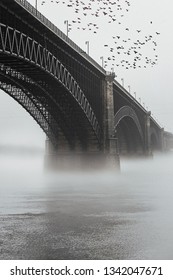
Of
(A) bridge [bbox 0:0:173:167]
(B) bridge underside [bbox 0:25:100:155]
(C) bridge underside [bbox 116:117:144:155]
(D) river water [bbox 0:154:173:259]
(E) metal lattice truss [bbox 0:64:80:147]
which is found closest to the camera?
(D) river water [bbox 0:154:173:259]

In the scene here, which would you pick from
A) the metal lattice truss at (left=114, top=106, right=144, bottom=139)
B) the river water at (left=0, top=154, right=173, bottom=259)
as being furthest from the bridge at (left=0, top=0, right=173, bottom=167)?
the river water at (left=0, top=154, right=173, bottom=259)

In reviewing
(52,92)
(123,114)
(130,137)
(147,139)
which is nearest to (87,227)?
(52,92)

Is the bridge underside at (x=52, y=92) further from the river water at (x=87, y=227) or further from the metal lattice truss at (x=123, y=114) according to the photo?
the river water at (x=87, y=227)

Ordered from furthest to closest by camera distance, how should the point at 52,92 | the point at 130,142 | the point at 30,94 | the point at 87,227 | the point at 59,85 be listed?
the point at 130,142, the point at 30,94, the point at 52,92, the point at 59,85, the point at 87,227

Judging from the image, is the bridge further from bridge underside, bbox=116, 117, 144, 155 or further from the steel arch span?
bridge underside, bbox=116, 117, 144, 155

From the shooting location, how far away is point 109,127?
5938 centimetres

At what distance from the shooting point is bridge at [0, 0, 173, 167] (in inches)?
1378

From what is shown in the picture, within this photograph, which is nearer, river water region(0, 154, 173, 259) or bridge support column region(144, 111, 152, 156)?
river water region(0, 154, 173, 259)

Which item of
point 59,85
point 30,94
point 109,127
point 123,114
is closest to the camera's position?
point 59,85

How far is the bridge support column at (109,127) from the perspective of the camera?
57719mm

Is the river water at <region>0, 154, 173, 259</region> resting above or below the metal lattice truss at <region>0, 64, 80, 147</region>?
below

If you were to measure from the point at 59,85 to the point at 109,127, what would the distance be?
18404mm

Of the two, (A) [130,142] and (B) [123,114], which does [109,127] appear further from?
(A) [130,142]
